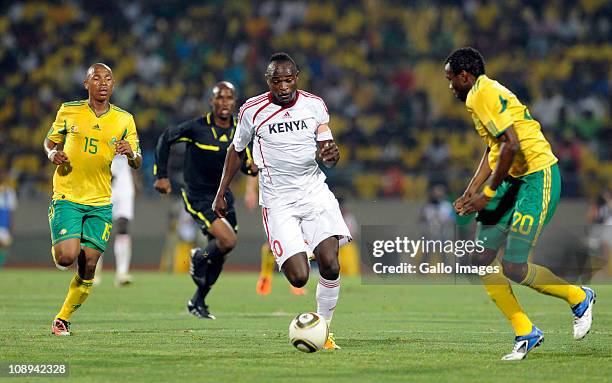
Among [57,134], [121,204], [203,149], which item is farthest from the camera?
[121,204]

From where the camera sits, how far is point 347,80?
31.5 metres

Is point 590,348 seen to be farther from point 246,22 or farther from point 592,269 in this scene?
point 246,22

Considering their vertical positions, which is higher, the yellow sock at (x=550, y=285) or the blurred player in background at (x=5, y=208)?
the yellow sock at (x=550, y=285)

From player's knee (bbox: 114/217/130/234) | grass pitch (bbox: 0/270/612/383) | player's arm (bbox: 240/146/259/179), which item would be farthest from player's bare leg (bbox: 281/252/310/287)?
player's knee (bbox: 114/217/130/234)

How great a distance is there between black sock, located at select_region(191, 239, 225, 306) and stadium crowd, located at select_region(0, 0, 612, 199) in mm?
14287

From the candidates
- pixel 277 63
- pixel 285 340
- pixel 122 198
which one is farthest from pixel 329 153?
pixel 122 198

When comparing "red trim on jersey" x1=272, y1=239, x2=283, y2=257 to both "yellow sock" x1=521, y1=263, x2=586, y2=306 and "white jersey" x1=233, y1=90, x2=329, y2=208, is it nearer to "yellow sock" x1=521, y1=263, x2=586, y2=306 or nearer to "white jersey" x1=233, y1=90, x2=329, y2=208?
"white jersey" x1=233, y1=90, x2=329, y2=208

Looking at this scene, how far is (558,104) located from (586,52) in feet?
8.49

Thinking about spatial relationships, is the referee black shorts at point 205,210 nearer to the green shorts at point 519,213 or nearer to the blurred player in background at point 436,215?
the green shorts at point 519,213

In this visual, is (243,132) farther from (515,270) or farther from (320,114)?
(515,270)

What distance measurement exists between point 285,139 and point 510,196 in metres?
2.16

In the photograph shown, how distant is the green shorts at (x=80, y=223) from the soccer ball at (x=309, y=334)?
2.82m

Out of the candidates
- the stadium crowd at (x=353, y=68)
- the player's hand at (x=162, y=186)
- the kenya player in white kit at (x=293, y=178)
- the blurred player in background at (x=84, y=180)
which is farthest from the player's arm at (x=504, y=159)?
the stadium crowd at (x=353, y=68)

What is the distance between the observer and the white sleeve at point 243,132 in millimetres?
10312
